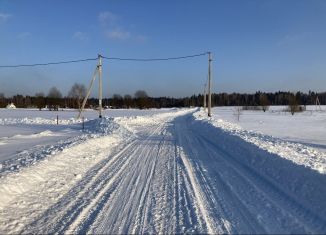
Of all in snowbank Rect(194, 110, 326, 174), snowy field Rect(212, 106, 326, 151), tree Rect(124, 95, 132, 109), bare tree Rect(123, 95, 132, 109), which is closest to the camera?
snowbank Rect(194, 110, 326, 174)

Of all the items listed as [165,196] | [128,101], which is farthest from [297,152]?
[128,101]

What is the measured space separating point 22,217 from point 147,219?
213 centimetres

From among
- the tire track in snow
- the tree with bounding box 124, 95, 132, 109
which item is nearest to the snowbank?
the tire track in snow

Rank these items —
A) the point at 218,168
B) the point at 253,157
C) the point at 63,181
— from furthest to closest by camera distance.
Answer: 1. the point at 253,157
2. the point at 218,168
3. the point at 63,181

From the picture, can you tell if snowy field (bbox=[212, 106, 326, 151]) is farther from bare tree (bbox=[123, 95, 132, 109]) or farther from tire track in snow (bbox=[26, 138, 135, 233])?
bare tree (bbox=[123, 95, 132, 109])

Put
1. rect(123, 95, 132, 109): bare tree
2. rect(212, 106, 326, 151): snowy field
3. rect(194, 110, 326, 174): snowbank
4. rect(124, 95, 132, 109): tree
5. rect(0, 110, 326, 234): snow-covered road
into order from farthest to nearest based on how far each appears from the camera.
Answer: rect(123, 95, 132, 109): bare tree → rect(124, 95, 132, 109): tree → rect(212, 106, 326, 151): snowy field → rect(194, 110, 326, 174): snowbank → rect(0, 110, 326, 234): snow-covered road

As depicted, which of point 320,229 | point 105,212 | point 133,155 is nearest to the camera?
point 320,229

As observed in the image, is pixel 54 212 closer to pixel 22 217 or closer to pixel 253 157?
pixel 22 217

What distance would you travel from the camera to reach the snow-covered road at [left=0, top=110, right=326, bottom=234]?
5652 millimetres

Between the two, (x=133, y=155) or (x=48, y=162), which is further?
(x=133, y=155)

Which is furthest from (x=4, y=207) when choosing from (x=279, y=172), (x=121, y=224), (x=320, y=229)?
(x=279, y=172)

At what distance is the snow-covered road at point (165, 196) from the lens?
565 centimetres

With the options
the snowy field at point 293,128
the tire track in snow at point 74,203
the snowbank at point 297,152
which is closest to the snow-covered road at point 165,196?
the tire track in snow at point 74,203

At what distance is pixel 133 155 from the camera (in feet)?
42.8
